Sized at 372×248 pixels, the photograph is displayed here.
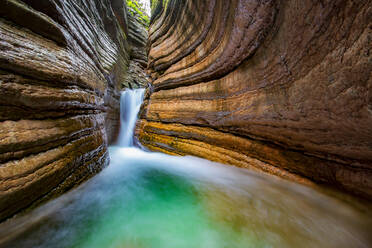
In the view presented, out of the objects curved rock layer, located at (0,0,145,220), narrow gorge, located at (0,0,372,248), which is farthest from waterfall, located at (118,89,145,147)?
curved rock layer, located at (0,0,145,220)

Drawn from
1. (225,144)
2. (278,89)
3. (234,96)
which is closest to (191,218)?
(225,144)

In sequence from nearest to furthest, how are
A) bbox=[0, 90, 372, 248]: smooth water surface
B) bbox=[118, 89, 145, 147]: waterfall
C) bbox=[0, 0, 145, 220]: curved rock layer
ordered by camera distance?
bbox=[0, 90, 372, 248]: smooth water surface, bbox=[0, 0, 145, 220]: curved rock layer, bbox=[118, 89, 145, 147]: waterfall

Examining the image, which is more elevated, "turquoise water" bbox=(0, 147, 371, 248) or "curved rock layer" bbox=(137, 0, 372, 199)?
"curved rock layer" bbox=(137, 0, 372, 199)

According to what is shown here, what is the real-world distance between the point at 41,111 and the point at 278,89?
11.6ft

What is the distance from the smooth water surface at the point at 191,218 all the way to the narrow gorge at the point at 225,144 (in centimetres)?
1

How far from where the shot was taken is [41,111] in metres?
1.74

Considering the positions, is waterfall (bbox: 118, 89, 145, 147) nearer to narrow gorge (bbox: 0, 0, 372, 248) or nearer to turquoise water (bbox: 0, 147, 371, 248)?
narrow gorge (bbox: 0, 0, 372, 248)

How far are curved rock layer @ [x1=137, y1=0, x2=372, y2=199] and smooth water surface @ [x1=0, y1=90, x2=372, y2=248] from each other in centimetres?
54

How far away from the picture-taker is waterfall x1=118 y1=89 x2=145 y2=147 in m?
6.30

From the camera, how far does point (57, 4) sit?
2428 millimetres

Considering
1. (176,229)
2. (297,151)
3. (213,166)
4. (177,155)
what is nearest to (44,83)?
(176,229)

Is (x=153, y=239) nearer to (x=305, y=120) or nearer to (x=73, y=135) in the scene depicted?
(x=73, y=135)

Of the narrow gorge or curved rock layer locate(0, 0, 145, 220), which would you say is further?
curved rock layer locate(0, 0, 145, 220)

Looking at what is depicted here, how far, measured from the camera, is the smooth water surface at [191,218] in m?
1.21
